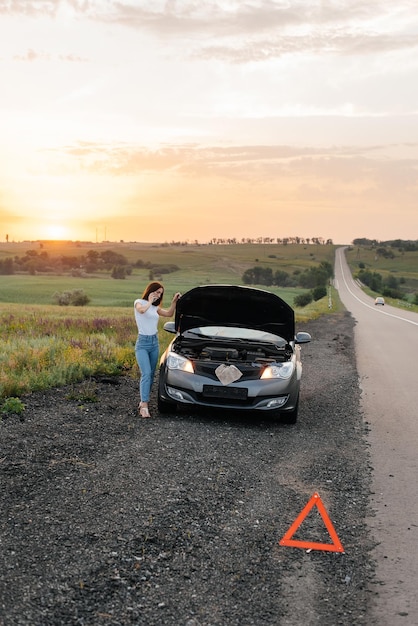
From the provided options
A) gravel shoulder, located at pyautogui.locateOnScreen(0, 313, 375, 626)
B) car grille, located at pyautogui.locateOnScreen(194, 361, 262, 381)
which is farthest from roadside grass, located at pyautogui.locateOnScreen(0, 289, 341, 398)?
car grille, located at pyautogui.locateOnScreen(194, 361, 262, 381)

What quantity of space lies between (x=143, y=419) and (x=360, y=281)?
477 feet

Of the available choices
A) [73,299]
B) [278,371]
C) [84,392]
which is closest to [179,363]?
[278,371]

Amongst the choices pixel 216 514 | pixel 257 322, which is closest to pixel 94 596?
pixel 216 514

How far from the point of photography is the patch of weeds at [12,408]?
885 centimetres

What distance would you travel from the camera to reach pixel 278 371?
8.70 m

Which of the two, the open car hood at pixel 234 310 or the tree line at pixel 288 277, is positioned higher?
the open car hood at pixel 234 310

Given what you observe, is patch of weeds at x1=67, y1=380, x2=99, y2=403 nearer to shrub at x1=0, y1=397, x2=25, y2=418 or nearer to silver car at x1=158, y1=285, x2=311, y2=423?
shrub at x1=0, y1=397, x2=25, y2=418

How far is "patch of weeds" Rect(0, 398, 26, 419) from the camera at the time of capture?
885 cm

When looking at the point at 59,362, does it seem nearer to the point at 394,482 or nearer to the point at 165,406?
the point at 165,406

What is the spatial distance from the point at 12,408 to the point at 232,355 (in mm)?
3084

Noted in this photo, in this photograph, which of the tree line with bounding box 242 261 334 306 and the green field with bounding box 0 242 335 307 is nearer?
the green field with bounding box 0 242 335 307

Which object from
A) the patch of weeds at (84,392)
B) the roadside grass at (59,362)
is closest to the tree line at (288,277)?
the roadside grass at (59,362)

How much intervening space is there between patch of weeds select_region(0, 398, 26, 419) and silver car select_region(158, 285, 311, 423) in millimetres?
1899

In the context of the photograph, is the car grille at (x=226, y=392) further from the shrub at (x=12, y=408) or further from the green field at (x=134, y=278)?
the green field at (x=134, y=278)
